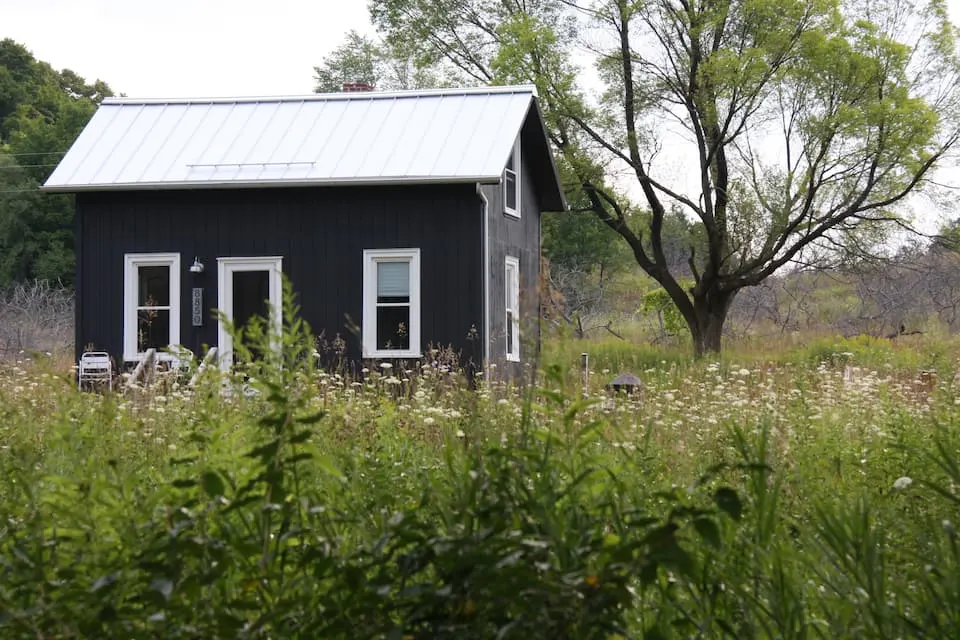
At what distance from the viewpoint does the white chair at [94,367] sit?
1773cm

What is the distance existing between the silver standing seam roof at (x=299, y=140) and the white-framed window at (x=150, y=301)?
1240 mm

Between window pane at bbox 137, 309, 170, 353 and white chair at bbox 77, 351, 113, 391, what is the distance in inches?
22.4

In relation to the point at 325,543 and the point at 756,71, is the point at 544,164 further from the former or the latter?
the point at 325,543

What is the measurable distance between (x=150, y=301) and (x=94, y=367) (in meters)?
1.53

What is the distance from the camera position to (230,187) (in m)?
18.4

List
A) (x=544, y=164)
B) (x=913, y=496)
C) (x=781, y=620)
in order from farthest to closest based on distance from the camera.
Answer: (x=544, y=164) → (x=913, y=496) → (x=781, y=620)

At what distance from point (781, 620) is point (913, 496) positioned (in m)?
2.32

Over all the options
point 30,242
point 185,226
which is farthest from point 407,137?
point 30,242

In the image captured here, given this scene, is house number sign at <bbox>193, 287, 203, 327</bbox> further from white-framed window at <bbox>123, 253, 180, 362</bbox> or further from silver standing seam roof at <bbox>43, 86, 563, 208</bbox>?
silver standing seam roof at <bbox>43, 86, 563, 208</bbox>

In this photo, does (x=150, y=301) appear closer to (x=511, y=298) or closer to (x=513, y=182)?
(x=511, y=298)

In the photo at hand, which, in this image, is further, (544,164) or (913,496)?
(544,164)

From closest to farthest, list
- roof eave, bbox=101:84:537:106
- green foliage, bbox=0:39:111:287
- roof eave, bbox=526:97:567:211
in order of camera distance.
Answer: roof eave, bbox=101:84:537:106 < roof eave, bbox=526:97:567:211 < green foliage, bbox=0:39:111:287

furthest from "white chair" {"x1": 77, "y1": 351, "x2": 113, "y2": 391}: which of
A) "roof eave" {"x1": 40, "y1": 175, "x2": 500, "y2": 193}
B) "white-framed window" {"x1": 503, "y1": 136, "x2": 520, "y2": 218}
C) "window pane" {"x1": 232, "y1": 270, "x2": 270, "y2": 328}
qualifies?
"white-framed window" {"x1": 503, "y1": 136, "x2": 520, "y2": 218}

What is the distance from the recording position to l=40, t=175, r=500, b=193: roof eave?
17453 mm
